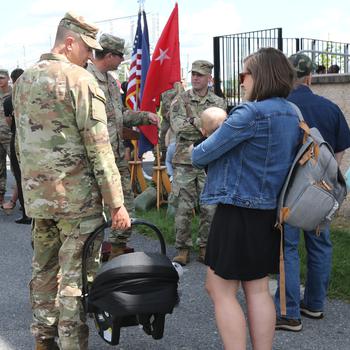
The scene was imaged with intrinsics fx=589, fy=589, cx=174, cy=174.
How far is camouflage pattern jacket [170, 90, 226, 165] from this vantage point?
5.66 meters

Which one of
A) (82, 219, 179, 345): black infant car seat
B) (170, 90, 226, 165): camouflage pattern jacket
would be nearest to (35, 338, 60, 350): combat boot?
(82, 219, 179, 345): black infant car seat

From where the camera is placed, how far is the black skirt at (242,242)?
2982 mm

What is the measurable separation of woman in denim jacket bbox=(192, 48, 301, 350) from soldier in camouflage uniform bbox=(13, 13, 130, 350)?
57 centimetres

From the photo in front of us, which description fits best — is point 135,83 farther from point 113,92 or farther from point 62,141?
point 62,141

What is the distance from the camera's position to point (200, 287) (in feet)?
16.6

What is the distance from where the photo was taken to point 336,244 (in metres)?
6.14

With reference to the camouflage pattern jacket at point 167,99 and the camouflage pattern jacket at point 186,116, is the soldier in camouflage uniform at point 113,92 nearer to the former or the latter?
the camouflage pattern jacket at point 186,116

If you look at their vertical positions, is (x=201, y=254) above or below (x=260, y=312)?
below

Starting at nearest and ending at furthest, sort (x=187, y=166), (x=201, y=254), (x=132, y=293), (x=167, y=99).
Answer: (x=132, y=293), (x=187, y=166), (x=201, y=254), (x=167, y=99)

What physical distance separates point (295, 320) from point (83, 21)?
7.89 feet

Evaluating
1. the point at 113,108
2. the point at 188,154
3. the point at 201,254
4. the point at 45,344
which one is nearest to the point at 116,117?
the point at 113,108

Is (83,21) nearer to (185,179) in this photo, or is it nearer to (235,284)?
(235,284)

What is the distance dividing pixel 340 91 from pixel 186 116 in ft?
8.89

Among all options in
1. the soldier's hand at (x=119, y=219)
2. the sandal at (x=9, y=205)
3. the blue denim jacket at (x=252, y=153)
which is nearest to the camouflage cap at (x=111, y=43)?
the soldier's hand at (x=119, y=219)
